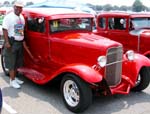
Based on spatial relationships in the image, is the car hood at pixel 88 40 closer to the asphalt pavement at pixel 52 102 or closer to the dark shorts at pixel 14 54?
the dark shorts at pixel 14 54

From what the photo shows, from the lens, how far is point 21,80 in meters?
7.57

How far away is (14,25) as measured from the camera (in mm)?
6719

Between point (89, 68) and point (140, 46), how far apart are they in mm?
3609

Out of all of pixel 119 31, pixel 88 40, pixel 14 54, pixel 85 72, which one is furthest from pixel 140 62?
pixel 119 31

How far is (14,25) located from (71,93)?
206cm

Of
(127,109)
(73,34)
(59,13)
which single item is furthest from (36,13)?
(127,109)

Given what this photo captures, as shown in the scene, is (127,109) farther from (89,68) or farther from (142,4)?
(142,4)

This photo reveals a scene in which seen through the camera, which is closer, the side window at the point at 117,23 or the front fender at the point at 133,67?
the front fender at the point at 133,67

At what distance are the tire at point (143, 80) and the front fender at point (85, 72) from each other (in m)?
1.53

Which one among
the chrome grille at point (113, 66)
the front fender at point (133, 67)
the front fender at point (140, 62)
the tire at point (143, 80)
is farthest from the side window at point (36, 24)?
the tire at point (143, 80)

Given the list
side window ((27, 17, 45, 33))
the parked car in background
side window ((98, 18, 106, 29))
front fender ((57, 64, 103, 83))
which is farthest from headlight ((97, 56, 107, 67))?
side window ((98, 18, 106, 29))

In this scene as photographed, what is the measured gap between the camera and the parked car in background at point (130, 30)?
8.74 meters

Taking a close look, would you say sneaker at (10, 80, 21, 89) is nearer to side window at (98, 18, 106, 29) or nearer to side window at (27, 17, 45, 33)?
side window at (27, 17, 45, 33)

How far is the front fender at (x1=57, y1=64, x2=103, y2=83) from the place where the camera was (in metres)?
5.30
